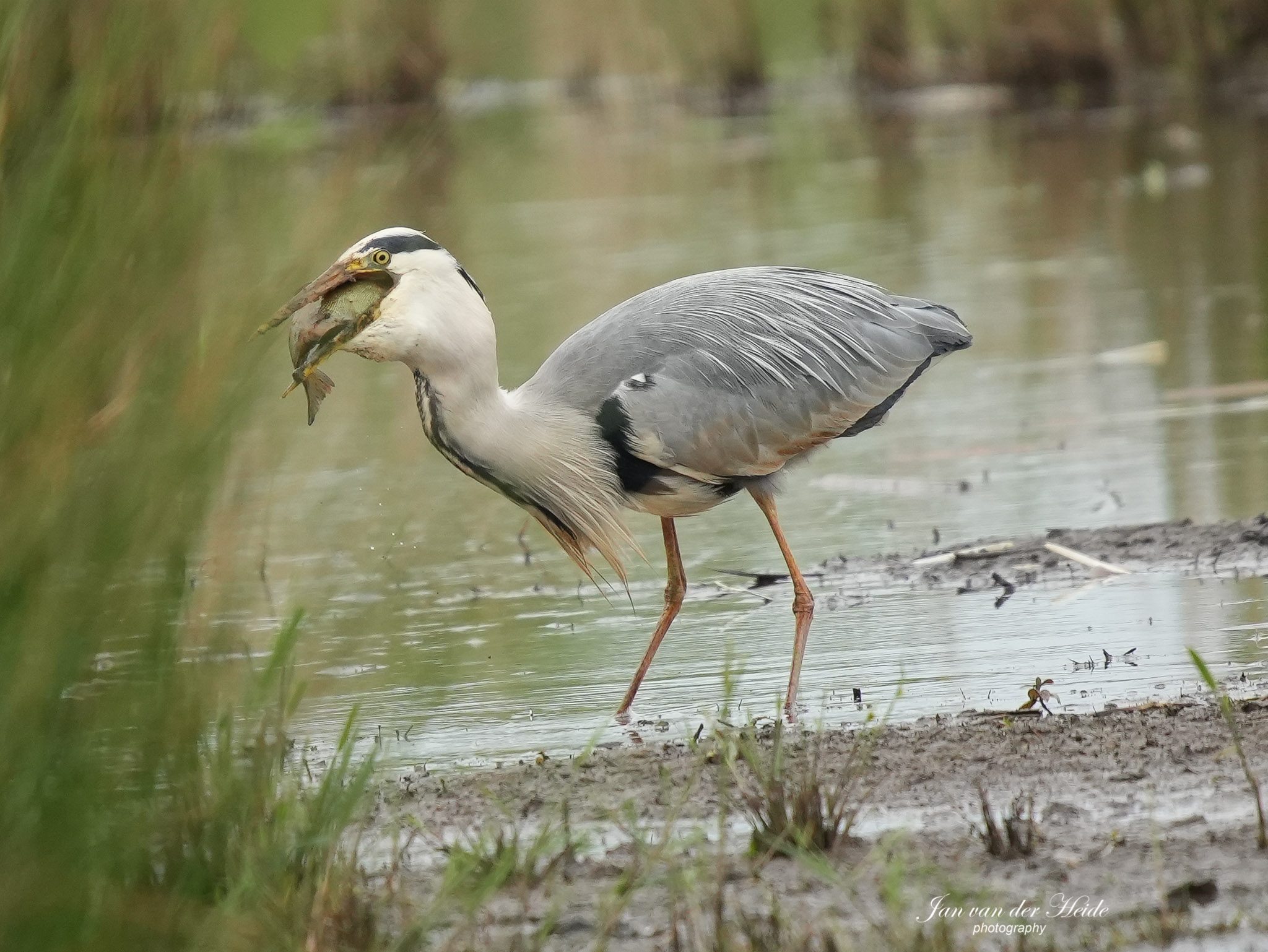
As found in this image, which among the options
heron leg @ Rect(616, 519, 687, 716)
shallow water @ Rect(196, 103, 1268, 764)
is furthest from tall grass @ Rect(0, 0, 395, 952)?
heron leg @ Rect(616, 519, 687, 716)

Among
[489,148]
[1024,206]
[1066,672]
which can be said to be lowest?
[1066,672]

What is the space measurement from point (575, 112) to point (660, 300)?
22.5 m

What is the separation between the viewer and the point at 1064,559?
6812mm

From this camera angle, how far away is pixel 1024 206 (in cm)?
1666

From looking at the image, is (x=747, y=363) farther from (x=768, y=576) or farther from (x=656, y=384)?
(x=768, y=576)

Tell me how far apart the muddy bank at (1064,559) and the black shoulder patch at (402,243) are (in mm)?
2229

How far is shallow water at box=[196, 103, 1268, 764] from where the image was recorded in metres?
5.30

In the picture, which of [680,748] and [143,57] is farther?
[680,748]

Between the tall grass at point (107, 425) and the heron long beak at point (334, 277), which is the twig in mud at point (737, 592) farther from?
the tall grass at point (107, 425)

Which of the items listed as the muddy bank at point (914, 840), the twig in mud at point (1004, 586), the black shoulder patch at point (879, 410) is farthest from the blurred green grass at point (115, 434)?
the twig in mud at point (1004, 586)

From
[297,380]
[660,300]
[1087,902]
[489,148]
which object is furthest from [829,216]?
[1087,902]

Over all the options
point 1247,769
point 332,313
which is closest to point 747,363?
point 332,313

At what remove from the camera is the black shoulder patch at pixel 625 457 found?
19.4 feet

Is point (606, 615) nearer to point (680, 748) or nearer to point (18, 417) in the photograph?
point (680, 748)
